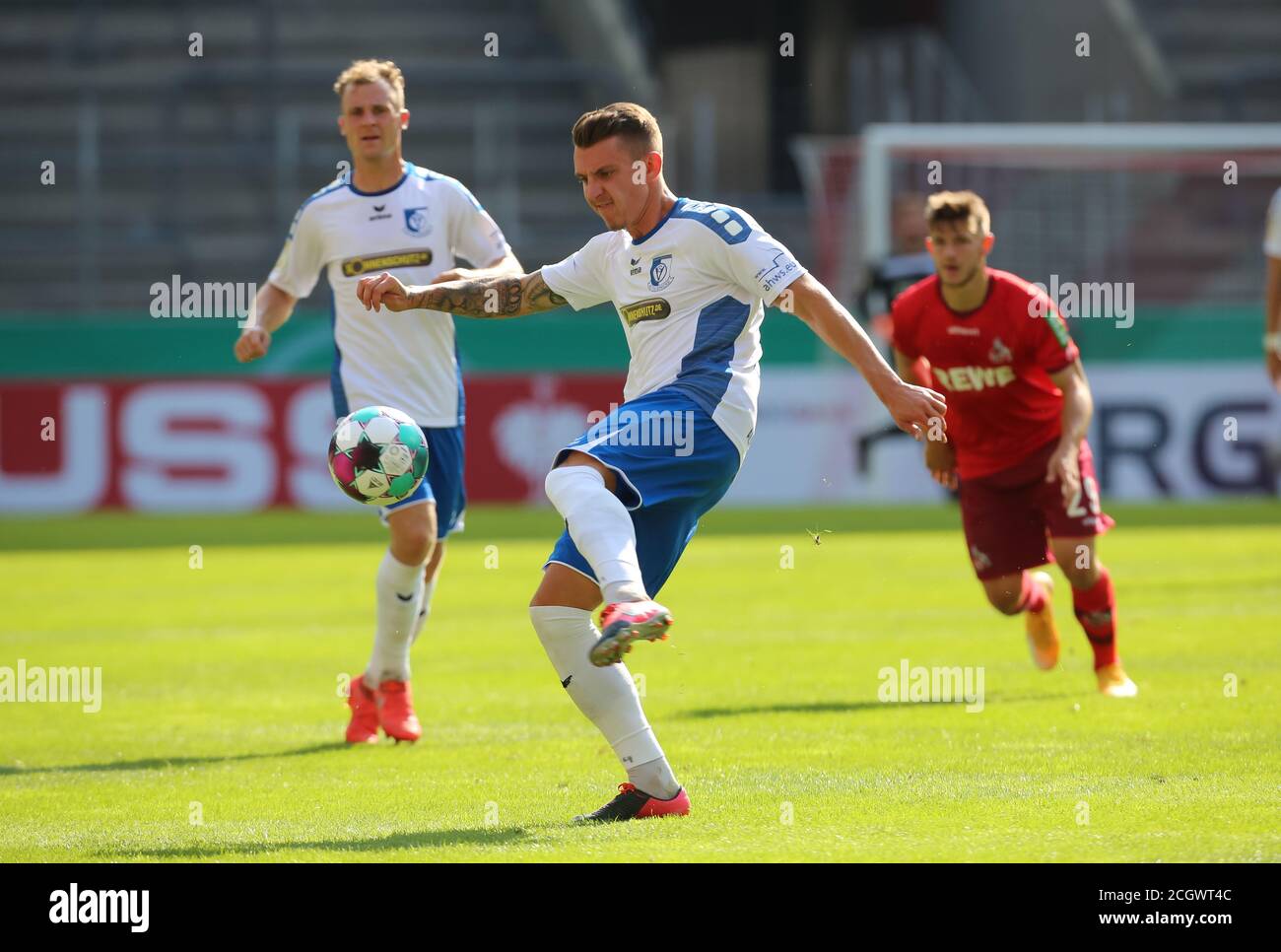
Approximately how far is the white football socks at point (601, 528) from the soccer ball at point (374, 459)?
4.06 ft

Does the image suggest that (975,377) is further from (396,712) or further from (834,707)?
(396,712)

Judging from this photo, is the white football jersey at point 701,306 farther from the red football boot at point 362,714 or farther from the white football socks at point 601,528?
the red football boot at point 362,714

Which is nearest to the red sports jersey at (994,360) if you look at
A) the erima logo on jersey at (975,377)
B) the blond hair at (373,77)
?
the erima logo on jersey at (975,377)

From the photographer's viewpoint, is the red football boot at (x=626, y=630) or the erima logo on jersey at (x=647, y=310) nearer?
the red football boot at (x=626, y=630)

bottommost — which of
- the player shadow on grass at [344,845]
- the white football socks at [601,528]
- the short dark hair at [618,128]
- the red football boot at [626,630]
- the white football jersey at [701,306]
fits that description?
the player shadow on grass at [344,845]

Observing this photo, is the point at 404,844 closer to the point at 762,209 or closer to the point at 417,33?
the point at 762,209

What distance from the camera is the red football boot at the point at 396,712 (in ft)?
25.1

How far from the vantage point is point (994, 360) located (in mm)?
8727

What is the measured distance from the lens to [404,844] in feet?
17.7

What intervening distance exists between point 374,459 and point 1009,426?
359 cm

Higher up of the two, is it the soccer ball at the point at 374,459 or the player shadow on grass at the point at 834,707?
the soccer ball at the point at 374,459

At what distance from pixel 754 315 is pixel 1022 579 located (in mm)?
3593

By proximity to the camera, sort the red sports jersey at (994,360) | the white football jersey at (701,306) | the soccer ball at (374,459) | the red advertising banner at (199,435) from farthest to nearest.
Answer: the red advertising banner at (199,435)
the red sports jersey at (994,360)
the soccer ball at (374,459)
the white football jersey at (701,306)

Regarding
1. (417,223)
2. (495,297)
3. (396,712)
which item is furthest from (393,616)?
(495,297)
